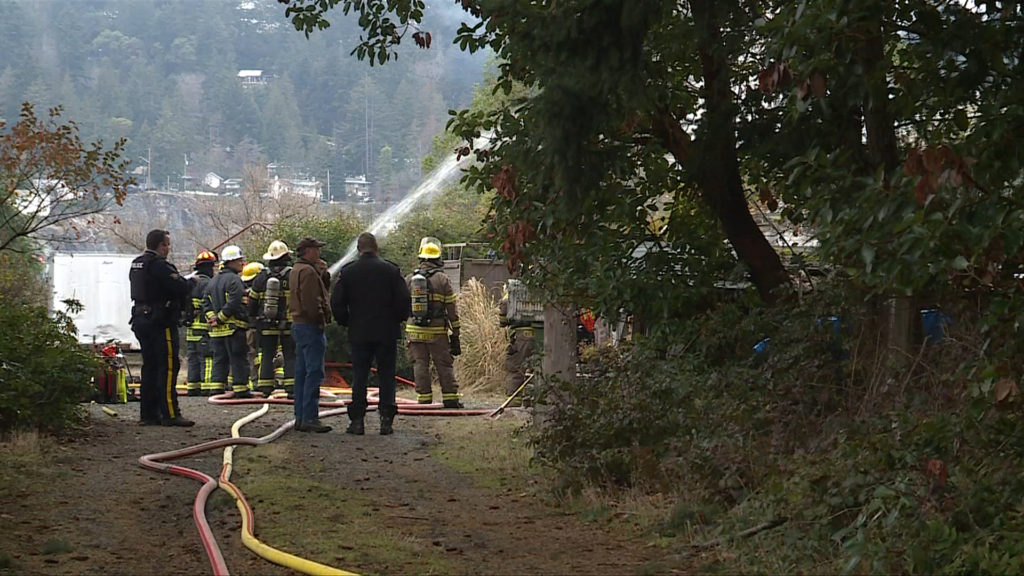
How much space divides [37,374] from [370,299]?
3.28m

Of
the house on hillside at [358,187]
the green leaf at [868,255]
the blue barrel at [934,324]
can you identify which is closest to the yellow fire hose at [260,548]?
the green leaf at [868,255]

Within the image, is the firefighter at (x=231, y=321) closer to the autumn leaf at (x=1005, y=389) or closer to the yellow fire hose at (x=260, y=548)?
the yellow fire hose at (x=260, y=548)

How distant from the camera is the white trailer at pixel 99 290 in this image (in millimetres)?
35531

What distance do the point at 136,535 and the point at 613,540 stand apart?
283 centimetres

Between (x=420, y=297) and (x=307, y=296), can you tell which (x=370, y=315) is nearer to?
(x=307, y=296)

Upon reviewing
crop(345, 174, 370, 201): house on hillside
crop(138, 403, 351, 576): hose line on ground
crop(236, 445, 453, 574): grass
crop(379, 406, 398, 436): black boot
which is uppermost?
crop(345, 174, 370, 201): house on hillside

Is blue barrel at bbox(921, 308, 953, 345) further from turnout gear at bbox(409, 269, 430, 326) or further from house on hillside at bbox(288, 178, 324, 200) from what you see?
house on hillside at bbox(288, 178, 324, 200)

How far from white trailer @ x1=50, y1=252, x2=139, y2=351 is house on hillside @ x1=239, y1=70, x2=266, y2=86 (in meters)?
98.6

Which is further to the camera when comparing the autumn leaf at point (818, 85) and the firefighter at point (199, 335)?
the firefighter at point (199, 335)

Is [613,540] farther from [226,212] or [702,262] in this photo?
[226,212]

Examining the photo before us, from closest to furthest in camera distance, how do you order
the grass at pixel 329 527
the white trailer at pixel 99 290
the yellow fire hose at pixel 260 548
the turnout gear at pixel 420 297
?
the yellow fire hose at pixel 260 548 < the grass at pixel 329 527 < the turnout gear at pixel 420 297 < the white trailer at pixel 99 290

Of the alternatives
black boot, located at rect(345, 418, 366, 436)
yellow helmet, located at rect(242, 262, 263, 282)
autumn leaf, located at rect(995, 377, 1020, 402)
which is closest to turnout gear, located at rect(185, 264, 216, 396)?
yellow helmet, located at rect(242, 262, 263, 282)

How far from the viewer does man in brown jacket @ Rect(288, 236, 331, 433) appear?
1296cm

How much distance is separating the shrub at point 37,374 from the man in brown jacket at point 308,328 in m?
2.03
